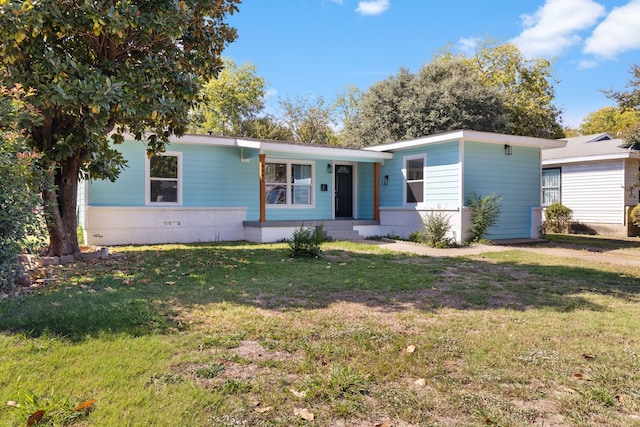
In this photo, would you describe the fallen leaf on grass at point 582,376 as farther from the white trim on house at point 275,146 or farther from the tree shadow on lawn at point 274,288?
the white trim on house at point 275,146

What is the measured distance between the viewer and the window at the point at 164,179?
11.9 metres

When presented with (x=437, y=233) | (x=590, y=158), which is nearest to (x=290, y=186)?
(x=437, y=233)

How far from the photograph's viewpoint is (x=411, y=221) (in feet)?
44.1

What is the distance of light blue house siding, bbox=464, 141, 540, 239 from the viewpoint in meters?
12.3

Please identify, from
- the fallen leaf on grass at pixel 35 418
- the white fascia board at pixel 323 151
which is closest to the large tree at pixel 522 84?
the white fascia board at pixel 323 151

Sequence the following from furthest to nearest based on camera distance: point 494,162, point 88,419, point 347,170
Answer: point 347,170 → point 494,162 → point 88,419

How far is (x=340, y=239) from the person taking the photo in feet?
43.4

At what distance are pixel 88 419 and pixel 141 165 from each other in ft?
33.9

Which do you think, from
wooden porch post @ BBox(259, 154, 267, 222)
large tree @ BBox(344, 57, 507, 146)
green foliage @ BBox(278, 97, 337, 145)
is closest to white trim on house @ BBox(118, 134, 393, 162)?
wooden porch post @ BBox(259, 154, 267, 222)

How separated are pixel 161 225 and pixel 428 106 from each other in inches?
619

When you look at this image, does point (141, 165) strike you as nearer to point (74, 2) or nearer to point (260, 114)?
point (74, 2)

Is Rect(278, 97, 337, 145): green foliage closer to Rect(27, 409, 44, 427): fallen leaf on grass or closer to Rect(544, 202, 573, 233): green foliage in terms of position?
→ Rect(544, 202, 573, 233): green foliage

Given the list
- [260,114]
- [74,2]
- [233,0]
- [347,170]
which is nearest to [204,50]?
[233,0]

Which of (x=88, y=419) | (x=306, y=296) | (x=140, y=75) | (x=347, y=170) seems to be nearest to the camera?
(x=88, y=419)
